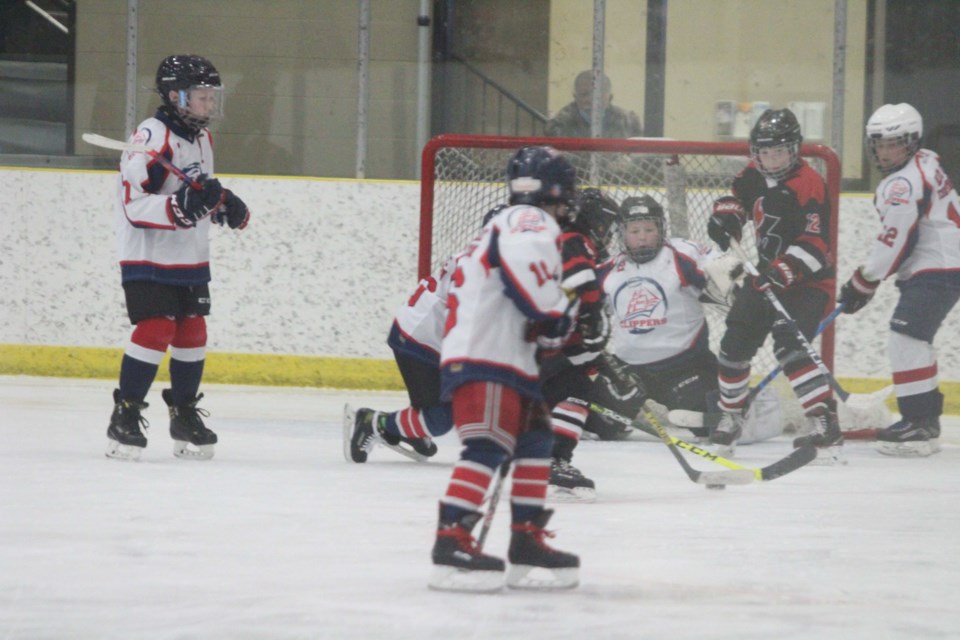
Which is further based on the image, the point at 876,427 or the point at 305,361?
the point at 305,361

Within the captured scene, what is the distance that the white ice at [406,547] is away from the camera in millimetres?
2215

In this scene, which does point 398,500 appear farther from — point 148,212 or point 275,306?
point 275,306

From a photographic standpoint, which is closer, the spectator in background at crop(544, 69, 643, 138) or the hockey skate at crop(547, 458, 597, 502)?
the hockey skate at crop(547, 458, 597, 502)

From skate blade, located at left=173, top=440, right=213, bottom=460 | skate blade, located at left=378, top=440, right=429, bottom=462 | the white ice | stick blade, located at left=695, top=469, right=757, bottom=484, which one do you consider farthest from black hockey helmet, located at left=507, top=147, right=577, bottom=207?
skate blade, located at left=173, top=440, right=213, bottom=460

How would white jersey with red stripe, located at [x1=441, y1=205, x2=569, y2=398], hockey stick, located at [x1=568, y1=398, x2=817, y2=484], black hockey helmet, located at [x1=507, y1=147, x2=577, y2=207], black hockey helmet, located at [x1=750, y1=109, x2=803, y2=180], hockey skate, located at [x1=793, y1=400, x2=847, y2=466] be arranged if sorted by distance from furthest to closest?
1. black hockey helmet, located at [x1=750, y1=109, x2=803, y2=180]
2. hockey skate, located at [x1=793, y1=400, x2=847, y2=466]
3. hockey stick, located at [x1=568, y1=398, x2=817, y2=484]
4. black hockey helmet, located at [x1=507, y1=147, x2=577, y2=207]
5. white jersey with red stripe, located at [x1=441, y1=205, x2=569, y2=398]

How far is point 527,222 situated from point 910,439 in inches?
91.5

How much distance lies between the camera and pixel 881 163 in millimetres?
4422

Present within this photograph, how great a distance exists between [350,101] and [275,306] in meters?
0.99

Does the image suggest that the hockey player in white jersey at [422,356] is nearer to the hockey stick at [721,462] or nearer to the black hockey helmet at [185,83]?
the hockey stick at [721,462]

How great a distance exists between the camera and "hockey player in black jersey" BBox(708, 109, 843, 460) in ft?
13.7

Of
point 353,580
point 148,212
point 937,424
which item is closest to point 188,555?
point 353,580

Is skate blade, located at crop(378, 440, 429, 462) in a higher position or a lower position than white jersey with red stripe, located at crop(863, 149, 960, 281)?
lower

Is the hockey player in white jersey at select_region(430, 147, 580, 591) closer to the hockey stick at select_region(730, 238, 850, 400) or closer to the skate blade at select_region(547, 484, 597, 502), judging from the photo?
the skate blade at select_region(547, 484, 597, 502)

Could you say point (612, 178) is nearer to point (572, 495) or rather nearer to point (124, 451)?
point (572, 495)
